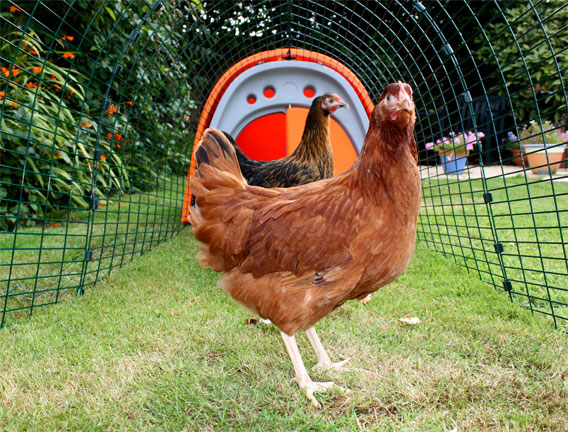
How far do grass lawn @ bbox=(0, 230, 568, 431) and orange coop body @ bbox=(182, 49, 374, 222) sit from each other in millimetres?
1889

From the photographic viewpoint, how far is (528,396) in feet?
4.71

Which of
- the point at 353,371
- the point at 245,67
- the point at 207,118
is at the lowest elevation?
the point at 353,371

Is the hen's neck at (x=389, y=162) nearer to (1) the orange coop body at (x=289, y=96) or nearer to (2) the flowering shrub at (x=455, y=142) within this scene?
(2) the flowering shrub at (x=455, y=142)

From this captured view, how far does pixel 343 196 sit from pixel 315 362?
0.85 m

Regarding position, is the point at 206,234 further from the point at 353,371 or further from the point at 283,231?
the point at 353,371

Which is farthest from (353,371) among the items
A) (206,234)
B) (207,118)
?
(207,118)

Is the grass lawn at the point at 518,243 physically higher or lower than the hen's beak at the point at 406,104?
lower

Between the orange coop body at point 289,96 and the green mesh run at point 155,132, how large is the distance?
0.20 metres

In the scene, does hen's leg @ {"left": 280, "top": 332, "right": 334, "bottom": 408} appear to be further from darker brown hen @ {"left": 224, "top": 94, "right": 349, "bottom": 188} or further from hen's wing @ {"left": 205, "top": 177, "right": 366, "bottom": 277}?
darker brown hen @ {"left": 224, "top": 94, "right": 349, "bottom": 188}

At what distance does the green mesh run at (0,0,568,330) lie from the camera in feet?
7.19

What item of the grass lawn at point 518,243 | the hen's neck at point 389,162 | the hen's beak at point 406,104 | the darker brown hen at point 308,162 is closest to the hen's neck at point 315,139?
the darker brown hen at point 308,162

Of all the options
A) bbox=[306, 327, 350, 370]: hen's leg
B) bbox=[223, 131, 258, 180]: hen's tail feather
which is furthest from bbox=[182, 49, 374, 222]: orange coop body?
bbox=[306, 327, 350, 370]: hen's leg

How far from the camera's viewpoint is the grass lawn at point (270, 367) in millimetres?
1376

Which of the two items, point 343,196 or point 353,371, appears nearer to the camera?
point 343,196
